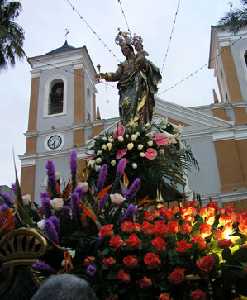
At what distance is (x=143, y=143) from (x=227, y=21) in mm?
10215

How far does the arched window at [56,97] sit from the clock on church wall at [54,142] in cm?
153

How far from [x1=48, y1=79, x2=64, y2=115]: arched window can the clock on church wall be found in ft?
5.01

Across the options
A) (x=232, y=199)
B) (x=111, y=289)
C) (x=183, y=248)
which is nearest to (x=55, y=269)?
(x=111, y=289)

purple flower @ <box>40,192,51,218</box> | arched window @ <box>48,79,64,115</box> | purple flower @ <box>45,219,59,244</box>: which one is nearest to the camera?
purple flower @ <box>45,219,59,244</box>

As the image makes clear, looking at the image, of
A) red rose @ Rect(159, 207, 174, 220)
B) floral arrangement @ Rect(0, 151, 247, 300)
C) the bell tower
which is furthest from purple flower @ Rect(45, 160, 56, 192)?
the bell tower

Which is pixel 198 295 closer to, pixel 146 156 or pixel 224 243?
pixel 224 243

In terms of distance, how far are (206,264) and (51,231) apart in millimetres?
1007

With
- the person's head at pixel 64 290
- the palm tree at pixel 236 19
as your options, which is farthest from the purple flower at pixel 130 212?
the palm tree at pixel 236 19

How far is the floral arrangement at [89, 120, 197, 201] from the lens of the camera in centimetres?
488

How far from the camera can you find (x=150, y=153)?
481 cm

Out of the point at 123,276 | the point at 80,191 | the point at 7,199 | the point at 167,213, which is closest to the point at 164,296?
the point at 123,276

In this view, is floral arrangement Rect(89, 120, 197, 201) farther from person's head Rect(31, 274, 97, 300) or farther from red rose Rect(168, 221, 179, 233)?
person's head Rect(31, 274, 97, 300)

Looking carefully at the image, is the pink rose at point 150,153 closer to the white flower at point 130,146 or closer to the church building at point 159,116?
the white flower at point 130,146

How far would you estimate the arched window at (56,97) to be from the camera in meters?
23.4
